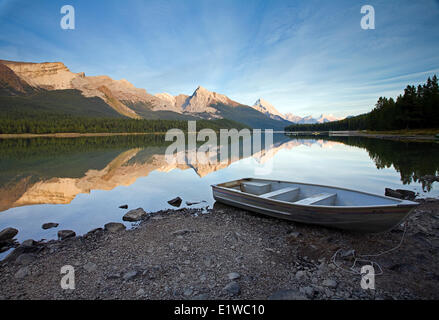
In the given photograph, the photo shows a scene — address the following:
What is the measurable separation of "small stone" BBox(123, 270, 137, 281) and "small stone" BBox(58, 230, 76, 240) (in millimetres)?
5005

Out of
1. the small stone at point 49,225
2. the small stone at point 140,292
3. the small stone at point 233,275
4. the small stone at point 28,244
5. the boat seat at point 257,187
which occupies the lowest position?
the small stone at point 49,225

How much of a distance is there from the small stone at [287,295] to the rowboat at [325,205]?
4.41 metres

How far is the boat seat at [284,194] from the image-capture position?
1136 cm

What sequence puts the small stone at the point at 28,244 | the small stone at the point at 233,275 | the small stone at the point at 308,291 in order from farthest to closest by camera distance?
1. the small stone at the point at 28,244
2. the small stone at the point at 233,275
3. the small stone at the point at 308,291

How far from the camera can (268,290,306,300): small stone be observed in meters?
5.24

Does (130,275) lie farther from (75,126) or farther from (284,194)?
(75,126)

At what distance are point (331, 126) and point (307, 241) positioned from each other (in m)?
211

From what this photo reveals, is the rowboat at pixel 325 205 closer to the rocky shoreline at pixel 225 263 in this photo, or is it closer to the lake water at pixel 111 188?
the rocky shoreline at pixel 225 263

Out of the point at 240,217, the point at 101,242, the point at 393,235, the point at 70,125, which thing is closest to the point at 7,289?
the point at 101,242

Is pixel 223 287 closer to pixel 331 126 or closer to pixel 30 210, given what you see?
pixel 30 210

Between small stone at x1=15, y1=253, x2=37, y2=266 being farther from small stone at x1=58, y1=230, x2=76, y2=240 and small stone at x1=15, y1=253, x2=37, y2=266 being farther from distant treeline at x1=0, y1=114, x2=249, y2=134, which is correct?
distant treeline at x1=0, y1=114, x2=249, y2=134

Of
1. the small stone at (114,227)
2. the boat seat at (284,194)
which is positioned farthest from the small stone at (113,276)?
the boat seat at (284,194)

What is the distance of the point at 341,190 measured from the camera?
10945mm

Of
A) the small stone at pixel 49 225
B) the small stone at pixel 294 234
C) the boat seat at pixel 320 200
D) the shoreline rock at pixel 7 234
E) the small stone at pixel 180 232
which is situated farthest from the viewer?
the small stone at pixel 49 225
